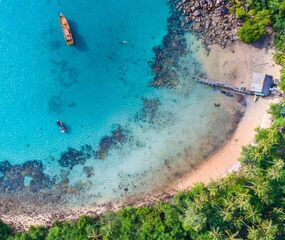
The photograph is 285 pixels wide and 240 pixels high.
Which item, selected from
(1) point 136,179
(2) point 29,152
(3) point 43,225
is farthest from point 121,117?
(3) point 43,225

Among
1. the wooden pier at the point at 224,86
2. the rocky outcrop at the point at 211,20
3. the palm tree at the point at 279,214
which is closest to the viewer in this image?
the palm tree at the point at 279,214

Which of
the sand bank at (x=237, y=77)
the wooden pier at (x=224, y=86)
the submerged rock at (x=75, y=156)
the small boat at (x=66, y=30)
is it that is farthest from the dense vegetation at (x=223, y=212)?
the small boat at (x=66, y=30)

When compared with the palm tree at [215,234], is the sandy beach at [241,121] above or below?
above

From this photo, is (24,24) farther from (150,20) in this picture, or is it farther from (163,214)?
(163,214)

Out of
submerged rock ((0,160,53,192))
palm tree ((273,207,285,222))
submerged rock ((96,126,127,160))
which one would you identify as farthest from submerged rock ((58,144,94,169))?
palm tree ((273,207,285,222))

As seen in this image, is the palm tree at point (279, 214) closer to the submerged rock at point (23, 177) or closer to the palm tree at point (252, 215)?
the palm tree at point (252, 215)
